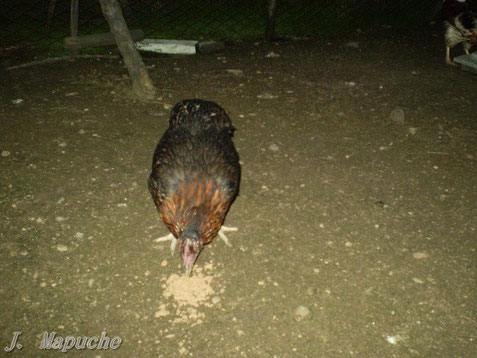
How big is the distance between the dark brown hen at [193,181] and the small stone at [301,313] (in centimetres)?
93

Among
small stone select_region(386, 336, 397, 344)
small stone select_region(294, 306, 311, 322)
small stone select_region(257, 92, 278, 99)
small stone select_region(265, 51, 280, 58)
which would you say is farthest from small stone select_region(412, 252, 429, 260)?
small stone select_region(265, 51, 280, 58)

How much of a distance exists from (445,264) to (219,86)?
4062 mm

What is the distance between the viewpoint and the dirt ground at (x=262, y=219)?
2.82 metres

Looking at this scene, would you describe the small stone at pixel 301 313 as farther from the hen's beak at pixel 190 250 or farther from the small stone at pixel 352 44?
the small stone at pixel 352 44

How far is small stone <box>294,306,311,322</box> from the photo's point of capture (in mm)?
2889

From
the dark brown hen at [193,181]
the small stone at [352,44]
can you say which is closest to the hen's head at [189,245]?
the dark brown hen at [193,181]

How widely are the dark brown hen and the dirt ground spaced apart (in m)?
0.48

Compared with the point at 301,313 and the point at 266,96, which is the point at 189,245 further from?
the point at 266,96

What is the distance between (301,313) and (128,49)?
168 inches

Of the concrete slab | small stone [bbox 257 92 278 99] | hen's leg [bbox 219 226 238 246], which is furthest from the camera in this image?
the concrete slab

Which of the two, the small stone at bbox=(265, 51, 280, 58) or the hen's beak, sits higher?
the small stone at bbox=(265, 51, 280, 58)

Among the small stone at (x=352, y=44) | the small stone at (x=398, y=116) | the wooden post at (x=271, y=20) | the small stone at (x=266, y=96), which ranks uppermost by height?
the wooden post at (x=271, y=20)

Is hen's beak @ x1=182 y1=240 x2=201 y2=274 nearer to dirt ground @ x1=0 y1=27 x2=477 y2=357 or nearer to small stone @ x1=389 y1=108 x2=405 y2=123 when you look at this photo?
dirt ground @ x1=0 y1=27 x2=477 y2=357

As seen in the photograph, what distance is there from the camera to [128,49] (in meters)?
5.16
